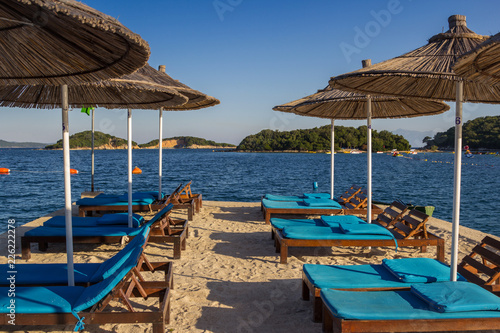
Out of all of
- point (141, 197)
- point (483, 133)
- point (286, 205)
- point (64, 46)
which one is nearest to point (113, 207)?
point (141, 197)

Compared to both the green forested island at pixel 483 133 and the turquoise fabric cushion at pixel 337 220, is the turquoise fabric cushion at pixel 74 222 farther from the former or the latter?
the green forested island at pixel 483 133

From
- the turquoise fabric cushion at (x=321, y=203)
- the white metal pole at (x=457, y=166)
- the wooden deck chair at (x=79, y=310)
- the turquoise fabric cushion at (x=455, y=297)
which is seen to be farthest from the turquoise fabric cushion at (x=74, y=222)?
the white metal pole at (x=457, y=166)

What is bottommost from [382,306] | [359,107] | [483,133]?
[382,306]

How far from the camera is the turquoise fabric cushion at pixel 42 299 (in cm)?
285

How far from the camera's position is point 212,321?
11.5 feet

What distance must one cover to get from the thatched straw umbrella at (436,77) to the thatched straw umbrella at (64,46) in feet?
8.01

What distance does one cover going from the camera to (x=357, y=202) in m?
8.07

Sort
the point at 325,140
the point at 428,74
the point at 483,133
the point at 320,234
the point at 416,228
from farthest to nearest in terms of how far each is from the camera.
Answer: the point at 325,140 < the point at 483,133 < the point at 416,228 < the point at 320,234 < the point at 428,74

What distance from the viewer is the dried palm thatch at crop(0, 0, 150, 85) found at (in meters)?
2.19

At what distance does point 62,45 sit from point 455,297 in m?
3.93

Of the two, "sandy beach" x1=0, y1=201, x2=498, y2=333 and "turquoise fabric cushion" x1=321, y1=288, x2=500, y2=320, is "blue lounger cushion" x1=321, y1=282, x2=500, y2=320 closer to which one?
"turquoise fabric cushion" x1=321, y1=288, x2=500, y2=320

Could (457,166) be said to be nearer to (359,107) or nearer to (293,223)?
(293,223)

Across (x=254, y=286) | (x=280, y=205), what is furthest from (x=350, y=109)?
(x=254, y=286)

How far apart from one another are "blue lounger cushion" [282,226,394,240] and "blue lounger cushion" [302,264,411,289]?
1177 mm
